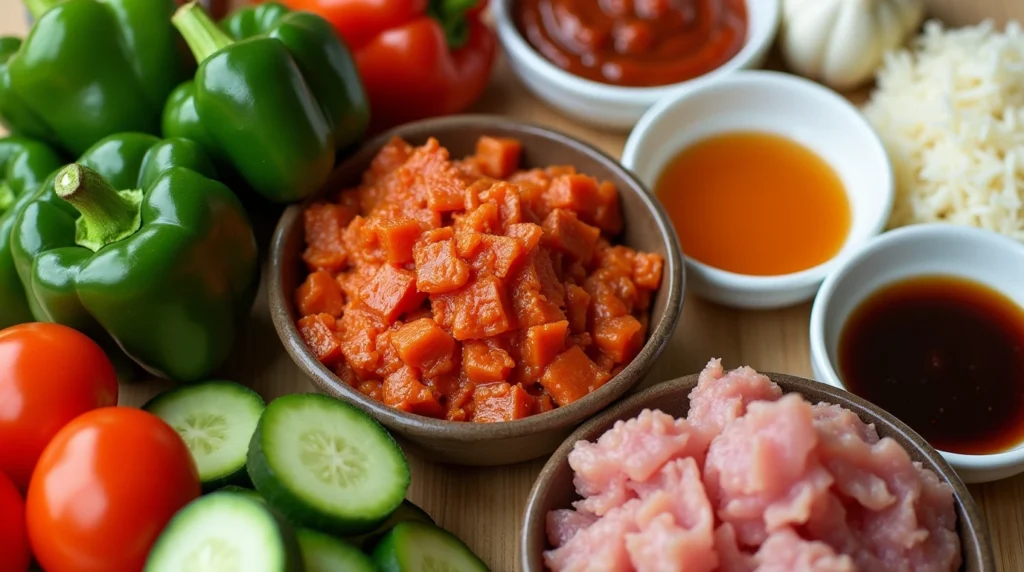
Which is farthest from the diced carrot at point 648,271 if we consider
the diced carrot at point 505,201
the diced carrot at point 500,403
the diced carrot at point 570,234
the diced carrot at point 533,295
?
the diced carrot at point 500,403

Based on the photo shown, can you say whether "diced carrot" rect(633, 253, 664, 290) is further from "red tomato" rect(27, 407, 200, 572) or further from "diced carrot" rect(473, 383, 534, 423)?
"red tomato" rect(27, 407, 200, 572)

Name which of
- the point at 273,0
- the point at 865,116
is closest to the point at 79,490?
the point at 273,0

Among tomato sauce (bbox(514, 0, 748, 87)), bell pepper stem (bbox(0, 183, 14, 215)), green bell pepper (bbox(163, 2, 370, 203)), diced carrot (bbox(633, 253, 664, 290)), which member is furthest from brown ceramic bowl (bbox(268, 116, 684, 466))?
bell pepper stem (bbox(0, 183, 14, 215))

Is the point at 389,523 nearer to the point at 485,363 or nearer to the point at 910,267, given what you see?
the point at 485,363

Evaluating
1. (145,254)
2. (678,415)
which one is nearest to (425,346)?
(678,415)

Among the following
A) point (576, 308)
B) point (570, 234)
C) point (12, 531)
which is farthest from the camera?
point (570, 234)

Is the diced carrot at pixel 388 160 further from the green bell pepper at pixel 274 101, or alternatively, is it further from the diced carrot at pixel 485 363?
the diced carrot at pixel 485 363

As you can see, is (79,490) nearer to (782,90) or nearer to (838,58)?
(782,90)
